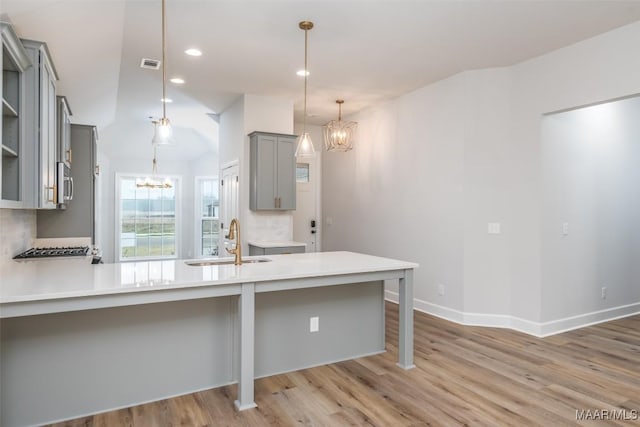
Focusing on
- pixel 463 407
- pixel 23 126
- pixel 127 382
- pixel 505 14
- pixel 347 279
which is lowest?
pixel 463 407

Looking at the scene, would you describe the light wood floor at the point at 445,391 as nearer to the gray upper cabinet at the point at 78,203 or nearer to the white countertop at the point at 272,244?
the white countertop at the point at 272,244

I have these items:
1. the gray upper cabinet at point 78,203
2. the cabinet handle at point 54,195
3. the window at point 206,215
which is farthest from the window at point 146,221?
the cabinet handle at point 54,195

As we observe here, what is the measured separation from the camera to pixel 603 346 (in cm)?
371

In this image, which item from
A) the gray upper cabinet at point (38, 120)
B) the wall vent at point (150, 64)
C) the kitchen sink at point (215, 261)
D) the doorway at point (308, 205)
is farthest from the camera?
the doorway at point (308, 205)

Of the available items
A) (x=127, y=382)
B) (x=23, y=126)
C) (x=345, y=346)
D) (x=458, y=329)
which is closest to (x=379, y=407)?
(x=345, y=346)

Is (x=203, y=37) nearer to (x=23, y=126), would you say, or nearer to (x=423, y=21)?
(x=23, y=126)

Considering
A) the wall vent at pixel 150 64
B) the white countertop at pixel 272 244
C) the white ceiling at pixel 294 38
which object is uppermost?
the wall vent at pixel 150 64

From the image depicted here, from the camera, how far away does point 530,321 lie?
13.4 ft

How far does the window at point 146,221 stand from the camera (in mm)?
9195

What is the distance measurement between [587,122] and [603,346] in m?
2.29

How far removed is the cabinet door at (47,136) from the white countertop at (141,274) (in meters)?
Result: 0.53

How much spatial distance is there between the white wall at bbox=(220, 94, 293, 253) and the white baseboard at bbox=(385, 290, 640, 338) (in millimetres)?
2223

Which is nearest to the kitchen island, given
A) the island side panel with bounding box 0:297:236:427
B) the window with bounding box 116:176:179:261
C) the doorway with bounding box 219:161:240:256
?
the island side panel with bounding box 0:297:236:427

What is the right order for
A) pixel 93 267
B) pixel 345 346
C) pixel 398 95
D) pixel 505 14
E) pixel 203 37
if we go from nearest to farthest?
pixel 93 267, pixel 505 14, pixel 345 346, pixel 203 37, pixel 398 95
